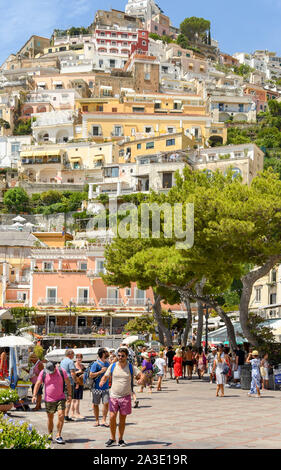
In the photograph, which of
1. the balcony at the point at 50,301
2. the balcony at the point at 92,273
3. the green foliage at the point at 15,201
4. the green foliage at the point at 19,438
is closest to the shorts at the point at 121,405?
the green foliage at the point at 19,438

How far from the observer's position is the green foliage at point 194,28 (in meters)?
135

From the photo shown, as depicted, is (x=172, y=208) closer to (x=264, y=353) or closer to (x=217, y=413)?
(x=264, y=353)

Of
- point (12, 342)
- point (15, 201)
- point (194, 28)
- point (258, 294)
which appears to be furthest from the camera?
point (194, 28)

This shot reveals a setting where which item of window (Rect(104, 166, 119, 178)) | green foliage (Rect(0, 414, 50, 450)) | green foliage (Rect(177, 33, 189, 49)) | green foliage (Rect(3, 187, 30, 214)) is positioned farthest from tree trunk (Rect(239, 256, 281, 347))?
green foliage (Rect(177, 33, 189, 49))

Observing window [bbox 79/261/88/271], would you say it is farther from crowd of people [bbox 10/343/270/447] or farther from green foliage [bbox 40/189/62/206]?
crowd of people [bbox 10/343/270/447]

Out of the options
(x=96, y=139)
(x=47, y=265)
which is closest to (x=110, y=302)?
(x=47, y=265)

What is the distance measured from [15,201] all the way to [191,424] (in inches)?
2471

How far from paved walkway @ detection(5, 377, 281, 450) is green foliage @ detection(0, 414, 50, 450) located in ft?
8.99

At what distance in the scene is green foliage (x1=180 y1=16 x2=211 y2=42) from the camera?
442ft

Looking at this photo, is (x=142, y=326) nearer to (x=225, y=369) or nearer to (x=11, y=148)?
(x=225, y=369)

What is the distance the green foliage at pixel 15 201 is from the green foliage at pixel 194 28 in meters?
74.2

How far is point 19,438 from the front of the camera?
24.6ft

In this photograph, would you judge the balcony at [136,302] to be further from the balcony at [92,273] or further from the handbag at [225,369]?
the handbag at [225,369]

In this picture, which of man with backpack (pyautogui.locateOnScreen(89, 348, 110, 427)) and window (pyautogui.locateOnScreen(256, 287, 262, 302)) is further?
window (pyautogui.locateOnScreen(256, 287, 262, 302))
